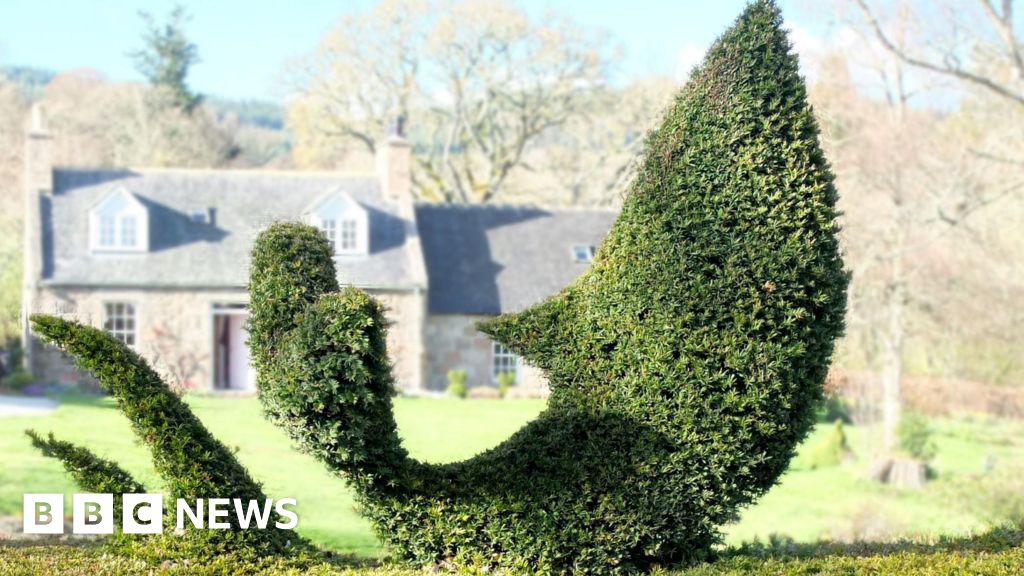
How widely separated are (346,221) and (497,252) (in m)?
4.51

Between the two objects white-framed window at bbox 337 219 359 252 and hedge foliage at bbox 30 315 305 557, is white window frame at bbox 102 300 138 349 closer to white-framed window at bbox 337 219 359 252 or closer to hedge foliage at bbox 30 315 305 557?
white-framed window at bbox 337 219 359 252

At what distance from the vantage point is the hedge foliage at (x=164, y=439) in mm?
6062

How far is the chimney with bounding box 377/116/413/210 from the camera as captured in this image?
27.1 metres

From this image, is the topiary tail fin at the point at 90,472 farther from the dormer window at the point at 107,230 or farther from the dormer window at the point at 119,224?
the dormer window at the point at 107,230

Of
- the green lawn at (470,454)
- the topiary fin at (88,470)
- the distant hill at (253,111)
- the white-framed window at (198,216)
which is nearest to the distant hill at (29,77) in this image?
the distant hill at (253,111)

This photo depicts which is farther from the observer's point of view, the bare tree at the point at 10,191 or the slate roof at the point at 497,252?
the bare tree at the point at 10,191

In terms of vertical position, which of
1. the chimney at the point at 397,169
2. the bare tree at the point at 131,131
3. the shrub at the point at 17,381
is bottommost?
the shrub at the point at 17,381

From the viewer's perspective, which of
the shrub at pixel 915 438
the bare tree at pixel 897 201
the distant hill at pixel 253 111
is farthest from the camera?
the distant hill at pixel 253 111

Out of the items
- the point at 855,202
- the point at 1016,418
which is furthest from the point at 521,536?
the point at 1016,418

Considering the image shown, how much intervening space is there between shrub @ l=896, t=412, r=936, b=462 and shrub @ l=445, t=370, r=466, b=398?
10.5 m

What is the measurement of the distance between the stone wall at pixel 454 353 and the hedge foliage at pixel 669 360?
19.7 meters

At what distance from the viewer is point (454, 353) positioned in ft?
86.2

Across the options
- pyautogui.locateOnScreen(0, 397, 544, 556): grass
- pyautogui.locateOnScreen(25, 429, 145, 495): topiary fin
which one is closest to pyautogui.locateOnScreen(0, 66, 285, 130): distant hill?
pyautogui.locateOnScreen(0, 397, 544, 556): grass

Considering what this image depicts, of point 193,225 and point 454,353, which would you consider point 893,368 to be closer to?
point 454,353
